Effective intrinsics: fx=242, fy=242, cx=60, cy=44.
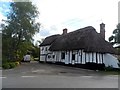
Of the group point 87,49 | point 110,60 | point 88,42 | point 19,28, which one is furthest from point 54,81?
point 19,28

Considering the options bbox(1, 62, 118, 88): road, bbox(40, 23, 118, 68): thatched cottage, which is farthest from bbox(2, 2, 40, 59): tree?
bbox(1, 62, 118, 88): road

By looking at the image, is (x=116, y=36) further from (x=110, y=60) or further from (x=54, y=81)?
(x=54, y=81)

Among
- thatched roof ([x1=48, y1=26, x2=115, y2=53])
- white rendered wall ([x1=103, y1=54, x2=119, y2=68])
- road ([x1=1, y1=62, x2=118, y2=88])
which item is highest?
thatched roof ([x1=48, y1=26, x2=115, y2=53])

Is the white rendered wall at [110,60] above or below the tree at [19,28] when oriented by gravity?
below

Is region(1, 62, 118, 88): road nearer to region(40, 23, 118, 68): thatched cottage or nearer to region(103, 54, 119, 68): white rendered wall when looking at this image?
region(40, 23, 118, 68): thatched cottage

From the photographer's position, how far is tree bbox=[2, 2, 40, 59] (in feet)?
142

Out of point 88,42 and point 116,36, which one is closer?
point 88,42

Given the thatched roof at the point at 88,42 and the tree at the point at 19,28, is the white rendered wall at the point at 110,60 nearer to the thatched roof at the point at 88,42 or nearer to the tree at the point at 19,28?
the thatched roof at the point at 88,42

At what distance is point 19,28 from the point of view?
142 feet

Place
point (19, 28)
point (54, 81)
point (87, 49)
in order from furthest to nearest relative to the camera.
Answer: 1. point (19, 28)
2. point (87, 49)
3. point (54, 81)

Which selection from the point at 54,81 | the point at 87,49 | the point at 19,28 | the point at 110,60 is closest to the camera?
the point at 54,81

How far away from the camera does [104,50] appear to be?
37.9 meters

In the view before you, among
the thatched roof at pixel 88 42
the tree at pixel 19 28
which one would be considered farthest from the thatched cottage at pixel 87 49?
the tree at pixel 19 28

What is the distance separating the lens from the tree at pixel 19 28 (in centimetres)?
4319
